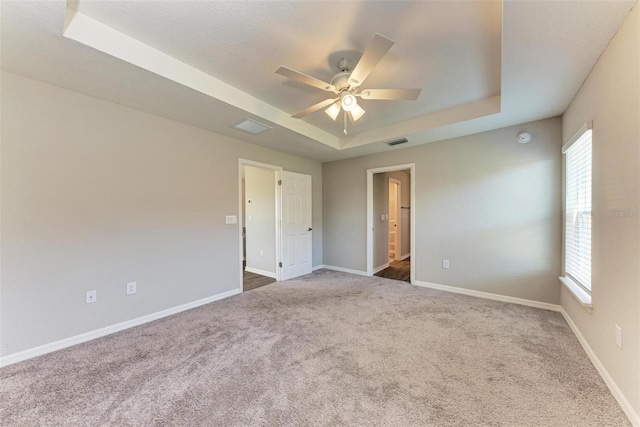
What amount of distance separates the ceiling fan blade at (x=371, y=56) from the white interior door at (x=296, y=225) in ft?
8.94

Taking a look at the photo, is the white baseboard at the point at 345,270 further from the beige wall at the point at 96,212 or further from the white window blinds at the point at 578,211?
the white window blinds at the point at 578,211

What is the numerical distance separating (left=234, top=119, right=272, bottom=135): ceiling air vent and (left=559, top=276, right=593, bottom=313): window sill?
3632 millimetres

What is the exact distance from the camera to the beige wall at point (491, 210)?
300cm

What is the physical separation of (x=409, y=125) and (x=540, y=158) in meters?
1.64

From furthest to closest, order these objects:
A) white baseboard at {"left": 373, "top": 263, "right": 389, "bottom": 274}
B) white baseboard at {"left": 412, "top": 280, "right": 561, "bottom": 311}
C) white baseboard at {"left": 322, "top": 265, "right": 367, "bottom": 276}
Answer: white baseboard at {"left": 373, "top": 263, "right": 389, "bottom": 274}, white baseboard at {"left": 322, "top": 265, "right": 367, "bottom": 276}, white baseboard at {"left": 412, "top": 280, "right": 561, "bottom": 311}

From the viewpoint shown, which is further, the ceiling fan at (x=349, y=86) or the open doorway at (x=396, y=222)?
the open doorway at (x=396, y=222)

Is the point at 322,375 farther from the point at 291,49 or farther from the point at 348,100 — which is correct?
the point at 291,49

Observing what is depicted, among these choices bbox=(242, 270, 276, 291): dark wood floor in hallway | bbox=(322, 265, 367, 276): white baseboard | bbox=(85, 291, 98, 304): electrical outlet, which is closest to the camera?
bbox=(85, 291, 98, 304): electrical outlet

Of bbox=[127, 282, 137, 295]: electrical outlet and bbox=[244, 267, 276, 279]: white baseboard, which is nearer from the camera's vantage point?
bbox=[127, 282, 137, 295]: electrical outlet

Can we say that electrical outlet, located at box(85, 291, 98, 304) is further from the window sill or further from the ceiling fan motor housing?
the window sill

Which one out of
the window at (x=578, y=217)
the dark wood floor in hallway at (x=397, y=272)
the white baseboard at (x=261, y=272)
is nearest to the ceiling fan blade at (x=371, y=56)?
the window at (x=578, y=217)

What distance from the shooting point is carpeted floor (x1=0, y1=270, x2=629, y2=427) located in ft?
4.75

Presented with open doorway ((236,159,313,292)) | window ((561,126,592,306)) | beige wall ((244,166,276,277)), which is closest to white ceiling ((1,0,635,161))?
window ((561,126,592,306))

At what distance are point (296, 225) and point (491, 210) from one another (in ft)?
10.3
